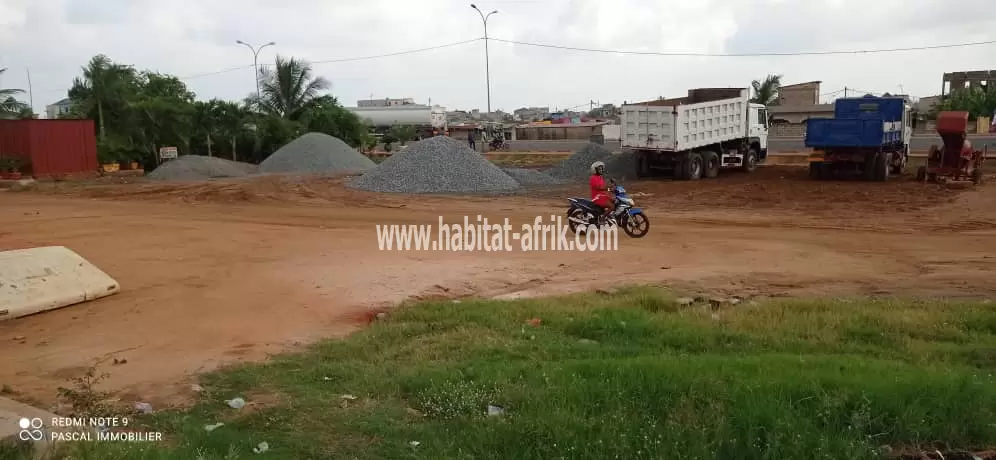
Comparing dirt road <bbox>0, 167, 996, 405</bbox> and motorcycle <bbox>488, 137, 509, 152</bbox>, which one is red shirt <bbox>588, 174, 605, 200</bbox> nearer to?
dirt road <bbox>0, 167, 996, 405</bbox>

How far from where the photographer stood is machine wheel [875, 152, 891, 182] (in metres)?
21.5

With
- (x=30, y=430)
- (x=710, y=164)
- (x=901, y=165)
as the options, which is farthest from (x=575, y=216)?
(x=901, y=165)

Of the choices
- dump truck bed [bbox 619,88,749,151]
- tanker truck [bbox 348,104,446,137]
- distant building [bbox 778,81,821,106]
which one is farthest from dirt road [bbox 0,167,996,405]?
tanker truck [bbox 348,104,446,137]

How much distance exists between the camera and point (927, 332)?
6.53 m

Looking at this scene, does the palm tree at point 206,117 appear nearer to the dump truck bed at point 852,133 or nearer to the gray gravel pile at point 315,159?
the gray gravel pile at point 315,159

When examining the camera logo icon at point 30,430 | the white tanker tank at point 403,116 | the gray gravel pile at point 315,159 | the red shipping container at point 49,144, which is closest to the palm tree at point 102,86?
the red shipping container at point 49,144

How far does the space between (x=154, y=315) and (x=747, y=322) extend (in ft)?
20.6

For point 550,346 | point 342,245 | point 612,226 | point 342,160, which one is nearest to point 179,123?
point 342,160

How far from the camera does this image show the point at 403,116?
74938 mm

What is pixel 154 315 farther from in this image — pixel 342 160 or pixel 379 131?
pixel 379 131

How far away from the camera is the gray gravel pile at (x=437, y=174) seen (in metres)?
23.5

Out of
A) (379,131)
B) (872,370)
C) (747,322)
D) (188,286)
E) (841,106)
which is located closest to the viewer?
(872,370)

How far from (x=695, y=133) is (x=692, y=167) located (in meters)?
1.17

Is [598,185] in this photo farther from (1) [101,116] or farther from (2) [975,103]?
(2) [975,103]
